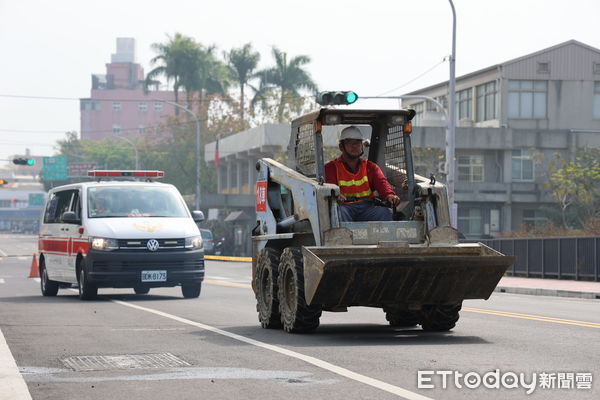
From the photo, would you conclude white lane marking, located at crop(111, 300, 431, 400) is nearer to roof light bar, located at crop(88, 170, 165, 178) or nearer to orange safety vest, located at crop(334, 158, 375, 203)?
orange safety vest, located at crop(334, 158, 375, 203)

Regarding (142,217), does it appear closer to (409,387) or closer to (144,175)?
(144,175)

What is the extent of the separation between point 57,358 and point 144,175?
40.2 ft

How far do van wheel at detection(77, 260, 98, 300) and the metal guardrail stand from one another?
16925 mm

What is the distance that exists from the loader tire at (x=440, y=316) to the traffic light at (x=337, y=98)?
2.61 m

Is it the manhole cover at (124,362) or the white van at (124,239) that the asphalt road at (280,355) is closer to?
the manhole cover at (124,362)

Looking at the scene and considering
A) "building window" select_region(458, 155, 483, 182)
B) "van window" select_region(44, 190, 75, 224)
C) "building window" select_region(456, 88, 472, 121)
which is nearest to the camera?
"van window" select_region(44, 190, 75, 224)

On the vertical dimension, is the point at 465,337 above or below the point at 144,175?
below

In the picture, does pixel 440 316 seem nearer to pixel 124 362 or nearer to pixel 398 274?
pixel 398 274

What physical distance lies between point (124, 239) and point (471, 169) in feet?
167

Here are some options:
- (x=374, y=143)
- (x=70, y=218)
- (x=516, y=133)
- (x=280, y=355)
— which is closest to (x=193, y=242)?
(x=70, y=218)

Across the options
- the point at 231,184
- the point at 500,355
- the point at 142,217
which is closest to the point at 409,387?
the point at 500,355

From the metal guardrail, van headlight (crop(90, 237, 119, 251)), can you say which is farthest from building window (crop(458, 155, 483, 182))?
van headlight (crop(90, 237, 119, 251))

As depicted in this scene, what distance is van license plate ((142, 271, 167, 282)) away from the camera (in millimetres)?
20609

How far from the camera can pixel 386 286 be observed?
1255cm
